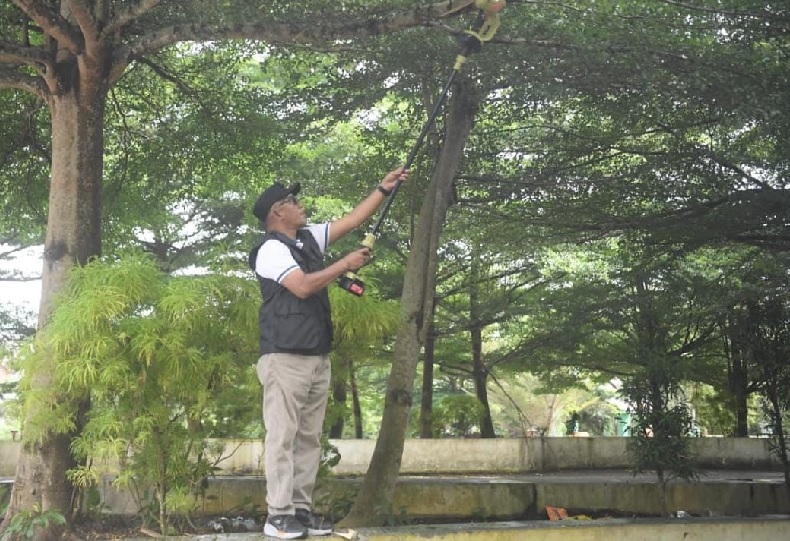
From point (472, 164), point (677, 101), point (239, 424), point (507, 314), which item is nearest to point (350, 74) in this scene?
point (472, 164)

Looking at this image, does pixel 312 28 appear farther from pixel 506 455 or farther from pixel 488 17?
pixel 506 455

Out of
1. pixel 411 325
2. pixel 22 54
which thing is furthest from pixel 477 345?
pixel 22 54

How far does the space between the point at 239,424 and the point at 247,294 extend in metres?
1.62

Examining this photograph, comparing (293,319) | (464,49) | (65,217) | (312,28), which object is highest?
(312,28)

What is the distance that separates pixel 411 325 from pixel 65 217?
11.1 ft

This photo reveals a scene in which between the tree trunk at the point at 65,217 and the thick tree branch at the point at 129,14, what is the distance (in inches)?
15.0

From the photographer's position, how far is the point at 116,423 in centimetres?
583

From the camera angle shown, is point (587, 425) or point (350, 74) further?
point (587, 425)

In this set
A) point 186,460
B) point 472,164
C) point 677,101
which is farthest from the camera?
point 472,164

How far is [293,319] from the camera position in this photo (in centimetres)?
511

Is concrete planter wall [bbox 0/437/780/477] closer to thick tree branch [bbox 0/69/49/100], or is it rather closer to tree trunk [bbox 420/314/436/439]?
tree trunk [bbox 420/314/436/439]

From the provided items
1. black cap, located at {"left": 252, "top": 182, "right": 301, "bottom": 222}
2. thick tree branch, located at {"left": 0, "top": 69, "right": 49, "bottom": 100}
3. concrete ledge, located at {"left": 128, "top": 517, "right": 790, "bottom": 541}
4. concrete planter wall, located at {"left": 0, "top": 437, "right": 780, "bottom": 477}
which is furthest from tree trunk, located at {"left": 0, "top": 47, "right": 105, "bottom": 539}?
concrete planter wall, located at {"left": 0, "top": 437, "right": 780, "bottom": 477}

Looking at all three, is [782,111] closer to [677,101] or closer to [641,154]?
[677,101]

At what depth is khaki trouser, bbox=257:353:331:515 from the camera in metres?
5.06
